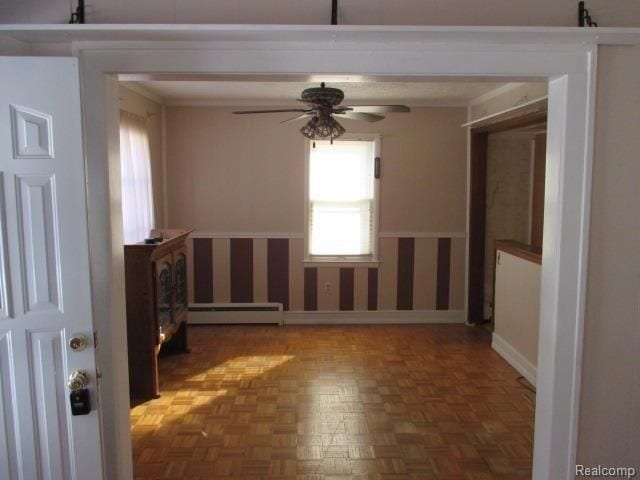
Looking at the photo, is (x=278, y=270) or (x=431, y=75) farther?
(x=278, y=270)

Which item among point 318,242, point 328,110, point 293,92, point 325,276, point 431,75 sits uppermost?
point 293,92

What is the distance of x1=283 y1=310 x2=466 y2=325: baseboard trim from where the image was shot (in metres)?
5.41

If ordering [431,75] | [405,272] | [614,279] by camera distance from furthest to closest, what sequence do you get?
[405,272] → [614,279] → [431,75]

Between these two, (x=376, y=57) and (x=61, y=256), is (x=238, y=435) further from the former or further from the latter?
(x=376, y=57)

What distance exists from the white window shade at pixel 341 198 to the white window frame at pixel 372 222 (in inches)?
1.1

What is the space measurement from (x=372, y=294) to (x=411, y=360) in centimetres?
125

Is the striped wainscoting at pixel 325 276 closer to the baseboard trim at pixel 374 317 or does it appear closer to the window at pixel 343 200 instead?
the baseboard trim at pixel 374 317

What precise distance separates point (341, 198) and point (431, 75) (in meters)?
3.47

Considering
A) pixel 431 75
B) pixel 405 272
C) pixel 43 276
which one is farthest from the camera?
pixel 405 272

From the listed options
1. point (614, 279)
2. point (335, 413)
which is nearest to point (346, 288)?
point (335, 413)

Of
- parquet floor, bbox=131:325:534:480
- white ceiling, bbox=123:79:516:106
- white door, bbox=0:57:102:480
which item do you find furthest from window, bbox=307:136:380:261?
white door, bbox=0:57:102:480

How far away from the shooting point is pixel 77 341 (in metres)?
1.71

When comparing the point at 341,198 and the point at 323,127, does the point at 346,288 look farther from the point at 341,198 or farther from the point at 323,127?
the point at 323,127

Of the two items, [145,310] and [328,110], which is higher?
[328,110]
